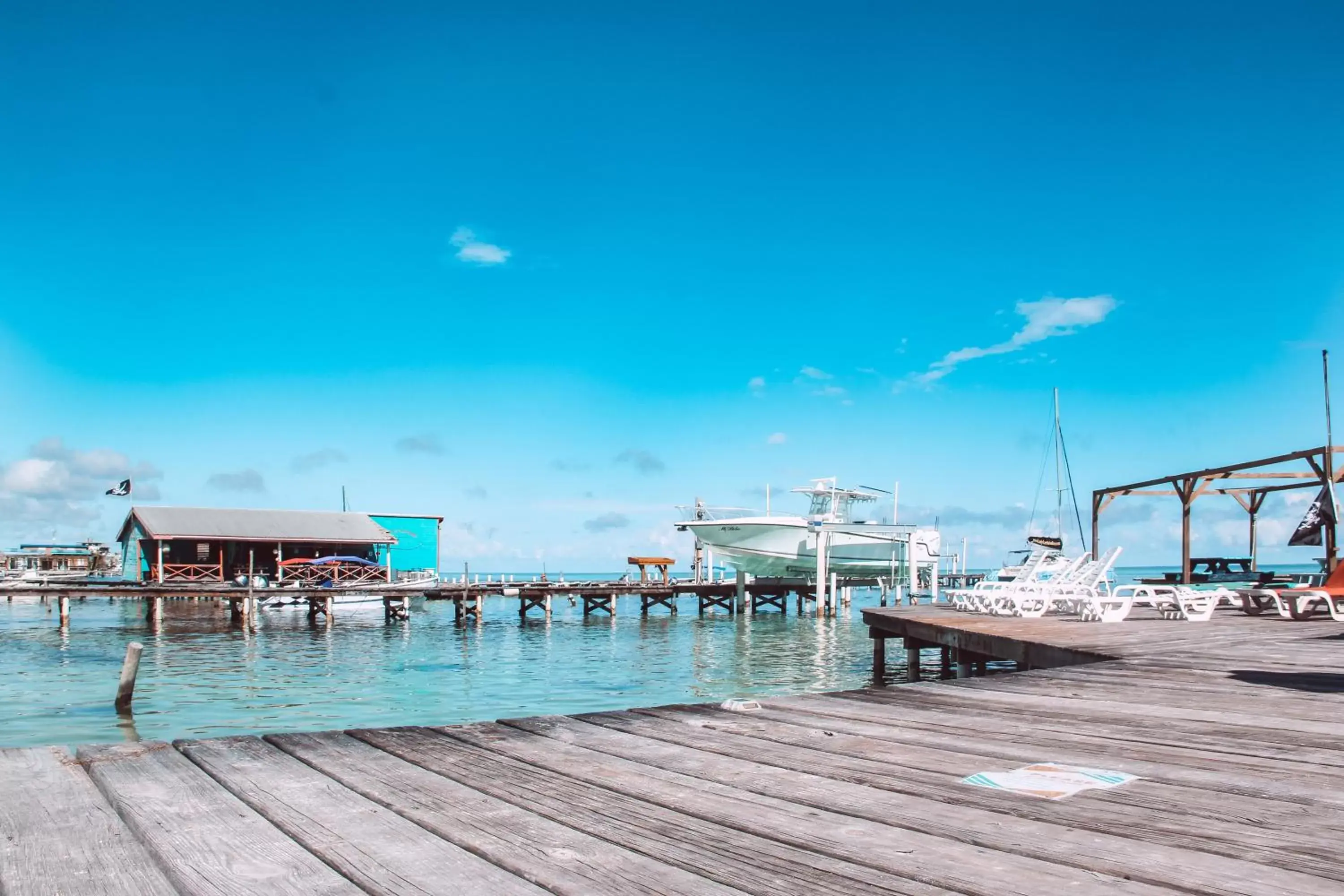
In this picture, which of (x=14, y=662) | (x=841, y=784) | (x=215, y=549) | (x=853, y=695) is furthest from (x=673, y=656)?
(x=215, y=549)

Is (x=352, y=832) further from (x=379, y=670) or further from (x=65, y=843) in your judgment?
(x=379, y=670)

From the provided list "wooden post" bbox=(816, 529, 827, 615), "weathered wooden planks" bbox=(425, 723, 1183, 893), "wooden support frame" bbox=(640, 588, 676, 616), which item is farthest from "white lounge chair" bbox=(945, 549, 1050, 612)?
"wooden support frame" bbox=(640, 588, 676, 616)

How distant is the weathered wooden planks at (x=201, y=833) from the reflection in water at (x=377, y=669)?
1160 centimetres

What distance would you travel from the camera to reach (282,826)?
2816 mm

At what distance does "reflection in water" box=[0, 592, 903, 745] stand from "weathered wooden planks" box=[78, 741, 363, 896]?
1160 cm

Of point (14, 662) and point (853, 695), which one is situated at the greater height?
point (853, 695)

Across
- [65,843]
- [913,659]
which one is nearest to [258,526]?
[913,659]

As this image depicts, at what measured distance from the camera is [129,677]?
13.9m

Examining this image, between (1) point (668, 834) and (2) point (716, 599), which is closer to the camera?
(1) point (668, 834)

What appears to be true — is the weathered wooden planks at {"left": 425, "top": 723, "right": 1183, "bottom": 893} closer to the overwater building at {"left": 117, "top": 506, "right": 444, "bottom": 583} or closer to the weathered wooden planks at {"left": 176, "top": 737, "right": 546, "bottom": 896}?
the weathered wooden planks at {"left": 176, "top": 737, "right": 546, "bottom": 896}

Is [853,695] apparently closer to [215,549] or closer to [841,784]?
[841,784]

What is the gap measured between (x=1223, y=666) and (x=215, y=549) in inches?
1915

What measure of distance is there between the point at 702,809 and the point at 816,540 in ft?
155

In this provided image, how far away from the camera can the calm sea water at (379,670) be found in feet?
52.7
